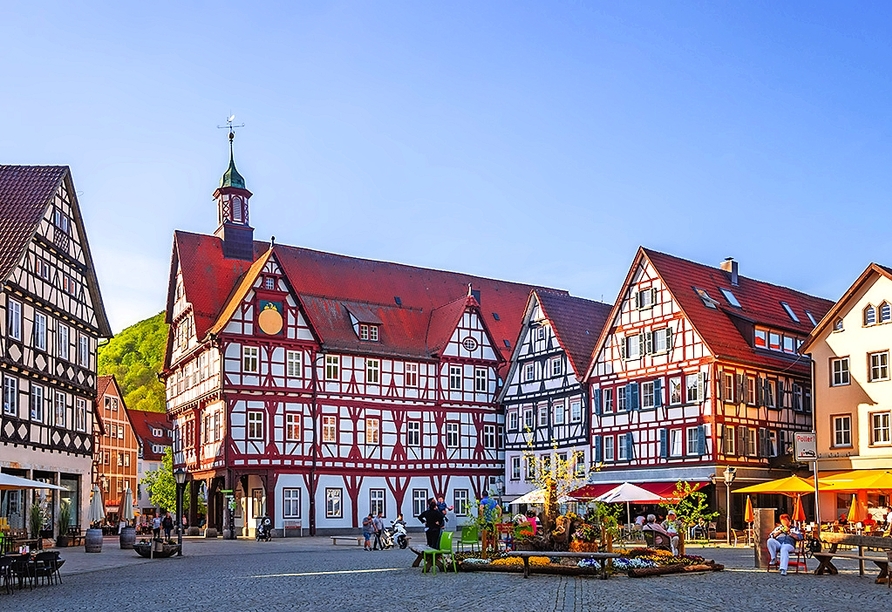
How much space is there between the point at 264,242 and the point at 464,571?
42.1 m

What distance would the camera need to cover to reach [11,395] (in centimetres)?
3859

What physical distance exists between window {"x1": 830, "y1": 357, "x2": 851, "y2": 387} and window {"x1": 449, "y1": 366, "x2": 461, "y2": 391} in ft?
65.0

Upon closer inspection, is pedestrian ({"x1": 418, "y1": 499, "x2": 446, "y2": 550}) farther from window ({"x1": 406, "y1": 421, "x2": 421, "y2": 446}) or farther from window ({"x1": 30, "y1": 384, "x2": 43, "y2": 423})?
window ({"x1": 406, "y1": 421, "x2": 421, "y2": 446})

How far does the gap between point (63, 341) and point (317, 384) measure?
14.8m

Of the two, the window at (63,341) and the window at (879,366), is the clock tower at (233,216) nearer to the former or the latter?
the window at (63,341)

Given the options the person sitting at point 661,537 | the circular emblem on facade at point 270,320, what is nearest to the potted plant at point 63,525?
the circular emblem on facade at point 270,320

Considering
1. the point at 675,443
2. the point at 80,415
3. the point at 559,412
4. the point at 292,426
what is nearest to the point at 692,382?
the point at 675,443

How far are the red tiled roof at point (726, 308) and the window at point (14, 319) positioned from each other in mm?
24977

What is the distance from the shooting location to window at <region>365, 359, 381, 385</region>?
58156 mm

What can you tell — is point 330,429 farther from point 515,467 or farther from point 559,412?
point 559,412

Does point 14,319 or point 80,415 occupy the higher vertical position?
point 14,319

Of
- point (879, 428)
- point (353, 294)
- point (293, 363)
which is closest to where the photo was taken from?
point (879, 428)

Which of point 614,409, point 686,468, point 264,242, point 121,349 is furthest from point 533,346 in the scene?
point 121,349

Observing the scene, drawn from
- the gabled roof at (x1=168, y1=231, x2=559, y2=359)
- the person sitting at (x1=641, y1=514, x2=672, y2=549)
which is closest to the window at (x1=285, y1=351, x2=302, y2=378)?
the gabled roof at (x1=168, y1=231, x2=559, y2=359)
